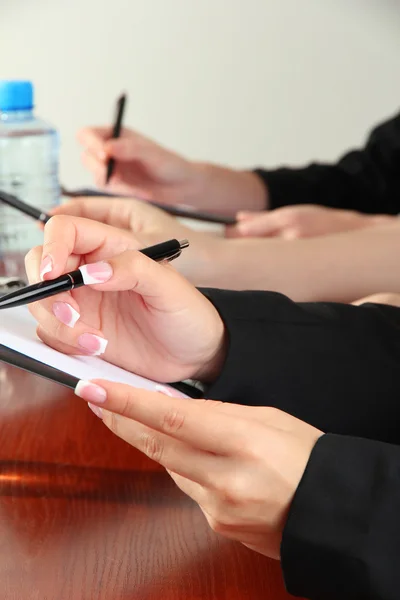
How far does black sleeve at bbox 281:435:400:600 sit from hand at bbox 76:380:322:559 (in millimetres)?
11

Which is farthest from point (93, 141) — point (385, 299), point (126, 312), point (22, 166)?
point (126, 312)

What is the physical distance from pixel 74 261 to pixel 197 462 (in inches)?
7.7

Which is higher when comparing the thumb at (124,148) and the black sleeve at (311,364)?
the black sleeve at (311,364)

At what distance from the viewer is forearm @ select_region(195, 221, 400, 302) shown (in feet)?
2.82

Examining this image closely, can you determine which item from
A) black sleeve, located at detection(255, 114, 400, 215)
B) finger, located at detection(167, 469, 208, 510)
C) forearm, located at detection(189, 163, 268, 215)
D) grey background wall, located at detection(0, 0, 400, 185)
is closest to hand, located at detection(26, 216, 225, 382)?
finger, located at detection(167, 469, 208, 510)

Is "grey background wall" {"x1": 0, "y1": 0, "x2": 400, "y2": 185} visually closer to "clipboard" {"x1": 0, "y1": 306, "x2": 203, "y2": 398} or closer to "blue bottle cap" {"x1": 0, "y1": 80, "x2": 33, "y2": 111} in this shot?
"blue bottle cap" {"x1": 0, "y1": 80, "x2": 33, "y2": 111}

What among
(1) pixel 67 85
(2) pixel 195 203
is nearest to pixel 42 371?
(2) pixel 195 203

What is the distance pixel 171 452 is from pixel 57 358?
0.32 feet

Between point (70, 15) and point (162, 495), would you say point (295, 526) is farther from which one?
point (70, 15)

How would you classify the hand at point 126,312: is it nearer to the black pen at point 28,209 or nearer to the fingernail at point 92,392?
the fingernail at point 92,392

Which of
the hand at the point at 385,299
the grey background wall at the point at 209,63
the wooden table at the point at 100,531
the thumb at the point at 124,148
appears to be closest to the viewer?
the wooden table at the point at 100,531

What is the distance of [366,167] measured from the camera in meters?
1.61

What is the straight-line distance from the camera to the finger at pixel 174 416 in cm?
45

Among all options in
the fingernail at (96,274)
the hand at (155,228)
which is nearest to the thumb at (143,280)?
the fingernail at (96,274)
